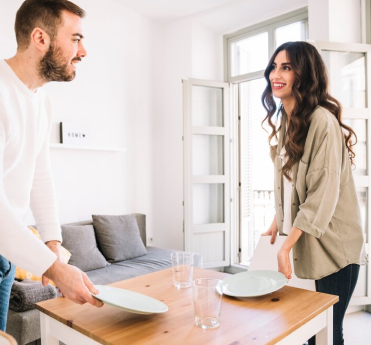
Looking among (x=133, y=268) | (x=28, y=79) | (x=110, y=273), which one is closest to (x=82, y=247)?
(x=110, y=273)

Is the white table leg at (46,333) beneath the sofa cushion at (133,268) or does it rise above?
above

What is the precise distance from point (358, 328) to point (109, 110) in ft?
10.2

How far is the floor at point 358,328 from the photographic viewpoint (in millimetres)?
2566

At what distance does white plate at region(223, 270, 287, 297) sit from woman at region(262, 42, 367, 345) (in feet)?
0.18

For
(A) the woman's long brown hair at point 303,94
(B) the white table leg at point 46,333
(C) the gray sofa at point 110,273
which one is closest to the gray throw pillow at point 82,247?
(C) the gray sofa at point 110,273

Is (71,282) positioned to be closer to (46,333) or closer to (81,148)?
(46,333)

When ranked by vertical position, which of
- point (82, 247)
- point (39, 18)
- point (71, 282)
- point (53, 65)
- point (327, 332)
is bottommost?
point (82, 247)

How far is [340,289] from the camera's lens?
1.38m

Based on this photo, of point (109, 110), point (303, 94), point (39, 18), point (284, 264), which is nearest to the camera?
point (39, 18)

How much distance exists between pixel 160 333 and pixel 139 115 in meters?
3.56

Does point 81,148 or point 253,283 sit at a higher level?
point 81,148

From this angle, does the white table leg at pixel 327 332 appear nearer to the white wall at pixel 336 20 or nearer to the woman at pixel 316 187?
the woman at pixel 316 187

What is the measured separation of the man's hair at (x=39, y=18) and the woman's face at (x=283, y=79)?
34.4 inches

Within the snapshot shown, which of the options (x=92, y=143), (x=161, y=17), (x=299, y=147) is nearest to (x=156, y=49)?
(x=161, y=17)
